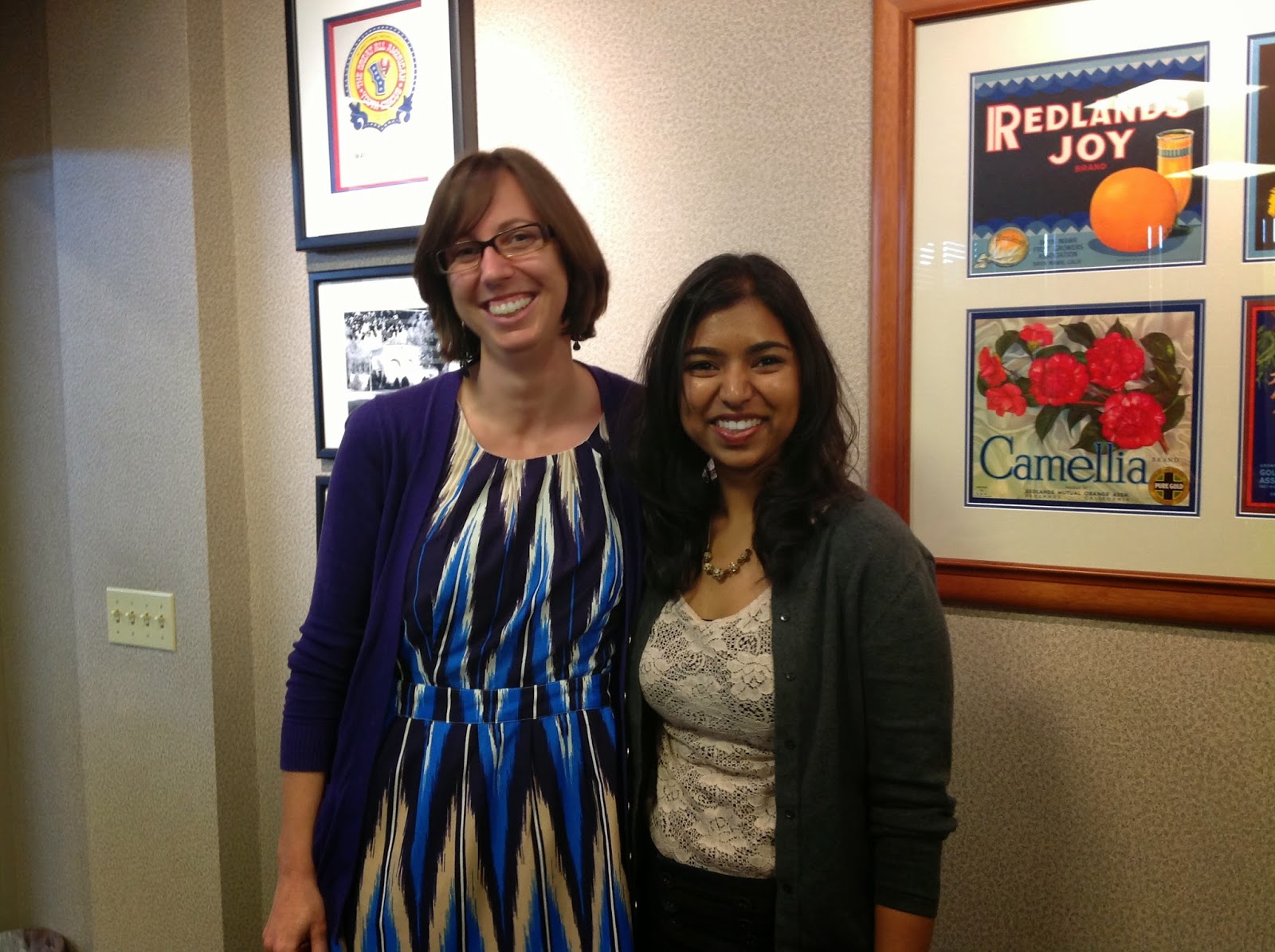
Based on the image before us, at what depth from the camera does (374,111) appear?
149cm

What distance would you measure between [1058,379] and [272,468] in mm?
1332

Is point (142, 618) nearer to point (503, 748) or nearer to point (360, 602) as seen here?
point (360, 602)

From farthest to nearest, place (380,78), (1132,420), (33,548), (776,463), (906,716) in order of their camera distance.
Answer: (33,548) < (380,78) < (1132,420) < (776,463) < (906,716)

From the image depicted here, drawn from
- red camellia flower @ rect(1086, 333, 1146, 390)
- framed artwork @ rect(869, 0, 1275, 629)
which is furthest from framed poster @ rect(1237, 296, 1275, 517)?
red camellia flower @ rect(1086, 333, 1146, 390)

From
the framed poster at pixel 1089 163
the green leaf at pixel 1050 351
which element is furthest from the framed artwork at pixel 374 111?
the green leaf at pixel 1050 351

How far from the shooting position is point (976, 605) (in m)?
1.18

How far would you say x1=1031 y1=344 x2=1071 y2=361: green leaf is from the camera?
1.11m

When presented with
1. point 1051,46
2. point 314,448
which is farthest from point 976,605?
point 314,448

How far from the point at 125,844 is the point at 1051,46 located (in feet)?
6.76

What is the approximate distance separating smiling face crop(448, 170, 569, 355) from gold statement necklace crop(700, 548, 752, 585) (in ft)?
1.07

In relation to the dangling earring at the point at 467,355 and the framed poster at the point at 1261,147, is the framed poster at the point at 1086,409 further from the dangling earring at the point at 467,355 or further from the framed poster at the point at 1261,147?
the dangling earring at the point at 467,355

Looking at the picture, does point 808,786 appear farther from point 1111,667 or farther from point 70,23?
point 70,23

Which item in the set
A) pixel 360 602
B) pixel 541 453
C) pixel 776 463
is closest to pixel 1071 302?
pixel 776 463

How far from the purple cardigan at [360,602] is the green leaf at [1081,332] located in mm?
567
